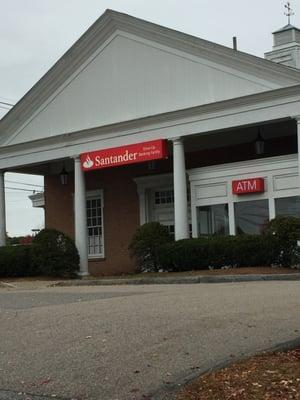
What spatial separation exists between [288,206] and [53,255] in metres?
7.91

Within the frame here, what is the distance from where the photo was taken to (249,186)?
63.5 feet

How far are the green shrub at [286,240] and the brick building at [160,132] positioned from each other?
1.94 meters

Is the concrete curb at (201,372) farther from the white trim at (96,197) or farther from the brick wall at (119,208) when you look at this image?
the white trim at (96,197)

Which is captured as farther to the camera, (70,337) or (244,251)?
(244,251)

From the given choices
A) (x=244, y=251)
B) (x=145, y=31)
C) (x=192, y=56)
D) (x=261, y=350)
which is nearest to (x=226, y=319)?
(x=261, y=350)

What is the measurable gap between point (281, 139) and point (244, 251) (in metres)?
5.60

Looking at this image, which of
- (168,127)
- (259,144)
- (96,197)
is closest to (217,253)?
(259,144)

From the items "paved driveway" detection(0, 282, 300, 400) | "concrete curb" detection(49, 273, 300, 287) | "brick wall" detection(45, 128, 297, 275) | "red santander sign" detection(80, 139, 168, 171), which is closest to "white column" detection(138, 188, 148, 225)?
"brick wall" detection(45, 128, 297, 275)

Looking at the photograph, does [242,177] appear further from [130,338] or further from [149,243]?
[130,338]

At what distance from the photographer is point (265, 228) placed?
17750 mm

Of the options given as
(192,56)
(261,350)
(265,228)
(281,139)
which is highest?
(192,56)

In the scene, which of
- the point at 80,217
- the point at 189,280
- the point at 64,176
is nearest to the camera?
the point at 189,280

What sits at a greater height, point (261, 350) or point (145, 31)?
point (145, 31)

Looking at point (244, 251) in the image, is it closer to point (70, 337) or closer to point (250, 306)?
point (250, 306)
